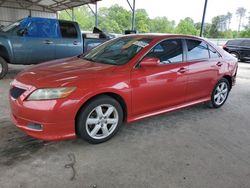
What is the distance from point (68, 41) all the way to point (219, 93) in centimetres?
482

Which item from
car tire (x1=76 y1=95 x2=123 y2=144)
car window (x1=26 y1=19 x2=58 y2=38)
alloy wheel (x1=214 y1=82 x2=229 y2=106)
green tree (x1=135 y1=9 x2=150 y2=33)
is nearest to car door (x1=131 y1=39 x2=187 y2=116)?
car tire (x1=76 y1=95 x2=123 y2=144)

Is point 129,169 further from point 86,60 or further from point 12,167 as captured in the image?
point 86,60

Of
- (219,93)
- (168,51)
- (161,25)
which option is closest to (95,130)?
(168,51)

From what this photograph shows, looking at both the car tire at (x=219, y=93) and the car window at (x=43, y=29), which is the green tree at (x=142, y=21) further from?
the car tire at (x=219, y=93)

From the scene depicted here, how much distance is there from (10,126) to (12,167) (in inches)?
45.9

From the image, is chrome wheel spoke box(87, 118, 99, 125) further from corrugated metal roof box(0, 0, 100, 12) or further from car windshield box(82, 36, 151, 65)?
corrugated metal roof box(0, 0, 100, 12)

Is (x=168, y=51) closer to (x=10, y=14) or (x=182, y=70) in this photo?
(x=182, y=70)

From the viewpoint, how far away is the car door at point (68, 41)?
23.4 ft

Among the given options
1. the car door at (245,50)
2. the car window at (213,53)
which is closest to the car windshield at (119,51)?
the car window at (213,53)

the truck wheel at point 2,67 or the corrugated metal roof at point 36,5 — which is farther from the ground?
the corrugated metal roof at point 36,5

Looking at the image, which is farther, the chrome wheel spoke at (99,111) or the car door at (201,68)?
the car door at (201,68)

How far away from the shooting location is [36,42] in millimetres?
6738

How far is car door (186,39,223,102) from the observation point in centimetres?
391

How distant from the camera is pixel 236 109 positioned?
484 cm
